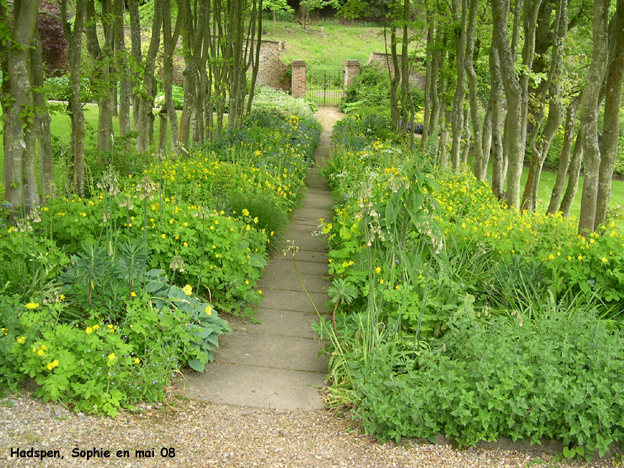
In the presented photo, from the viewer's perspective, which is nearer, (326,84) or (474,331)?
(474,331)

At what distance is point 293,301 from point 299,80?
25.6 meters

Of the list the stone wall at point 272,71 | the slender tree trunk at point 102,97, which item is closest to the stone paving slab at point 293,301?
the slender tree trunk at point 102,97

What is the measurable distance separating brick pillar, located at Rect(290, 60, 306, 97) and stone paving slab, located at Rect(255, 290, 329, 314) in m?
25.2

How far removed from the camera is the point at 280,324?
4.80 m

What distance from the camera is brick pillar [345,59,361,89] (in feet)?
99.6

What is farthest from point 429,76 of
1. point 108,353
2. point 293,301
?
point 108,353

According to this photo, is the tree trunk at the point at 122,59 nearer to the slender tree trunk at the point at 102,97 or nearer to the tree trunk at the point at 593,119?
the slender tree trunk at the point at 102,97

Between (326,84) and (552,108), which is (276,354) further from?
(326,84)

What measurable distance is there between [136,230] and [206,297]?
0.87 metres

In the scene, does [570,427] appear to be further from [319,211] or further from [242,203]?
[319,211]

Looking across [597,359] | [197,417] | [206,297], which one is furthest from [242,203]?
[597,359]

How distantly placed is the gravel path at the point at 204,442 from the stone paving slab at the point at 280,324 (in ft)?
3.93

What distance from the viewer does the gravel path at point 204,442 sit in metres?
2.86

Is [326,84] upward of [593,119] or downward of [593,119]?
downward
